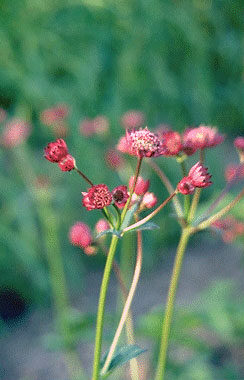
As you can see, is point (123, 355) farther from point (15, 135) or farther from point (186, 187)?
point (15, 135)

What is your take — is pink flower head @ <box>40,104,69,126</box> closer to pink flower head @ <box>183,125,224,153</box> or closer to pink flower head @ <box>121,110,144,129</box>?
pink flower head @ <box>121,110,144,129</box>

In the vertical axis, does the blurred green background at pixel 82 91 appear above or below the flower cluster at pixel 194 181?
above

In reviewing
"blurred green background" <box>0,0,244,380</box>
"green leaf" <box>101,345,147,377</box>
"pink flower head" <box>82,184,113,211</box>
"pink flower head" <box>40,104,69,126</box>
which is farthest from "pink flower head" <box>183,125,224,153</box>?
"blurred green background" <box>0,0,244,380</box>

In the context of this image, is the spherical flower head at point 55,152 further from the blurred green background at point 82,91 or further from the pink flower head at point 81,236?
the blurred green background at point 82,91

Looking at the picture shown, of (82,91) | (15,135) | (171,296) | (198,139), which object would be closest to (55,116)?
(15,135)

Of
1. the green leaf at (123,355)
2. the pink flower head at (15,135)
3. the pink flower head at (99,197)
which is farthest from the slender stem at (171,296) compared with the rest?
the pink flower head at (15,135)

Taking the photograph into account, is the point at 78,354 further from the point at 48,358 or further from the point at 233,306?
the point at 233,306

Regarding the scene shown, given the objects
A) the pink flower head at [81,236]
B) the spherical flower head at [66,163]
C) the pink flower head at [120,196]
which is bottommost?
the pink flower head at [120,196]
